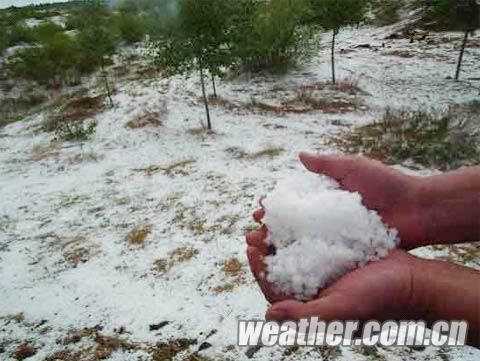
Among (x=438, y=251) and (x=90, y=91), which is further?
(x=90, y=91)

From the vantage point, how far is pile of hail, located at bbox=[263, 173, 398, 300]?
7.29 feet

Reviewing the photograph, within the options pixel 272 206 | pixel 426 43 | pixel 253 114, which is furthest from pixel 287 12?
pixel 272 206

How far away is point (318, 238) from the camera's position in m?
2.37

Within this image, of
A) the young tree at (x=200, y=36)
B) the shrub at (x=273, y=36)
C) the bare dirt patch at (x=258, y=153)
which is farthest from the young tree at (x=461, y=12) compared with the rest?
the bare dirt patch at (x=258, y=153)

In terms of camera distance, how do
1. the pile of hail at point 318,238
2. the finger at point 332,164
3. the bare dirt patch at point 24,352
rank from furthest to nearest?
1. the bare dirt patch at point 24,352
2. the finger at point 332,164
3. the pile of hail at point 318,238

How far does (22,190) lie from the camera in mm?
9188

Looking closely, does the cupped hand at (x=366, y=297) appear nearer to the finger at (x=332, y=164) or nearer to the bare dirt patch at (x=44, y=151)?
the finger at (x=332, y=164)

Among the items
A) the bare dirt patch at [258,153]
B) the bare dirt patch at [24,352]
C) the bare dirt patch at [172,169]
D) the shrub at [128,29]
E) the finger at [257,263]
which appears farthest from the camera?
the shrub at [128,29]

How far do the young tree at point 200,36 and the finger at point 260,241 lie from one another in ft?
29.1

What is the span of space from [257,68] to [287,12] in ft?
8.17

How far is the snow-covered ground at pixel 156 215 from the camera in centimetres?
487

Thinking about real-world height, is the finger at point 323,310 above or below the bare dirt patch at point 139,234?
above

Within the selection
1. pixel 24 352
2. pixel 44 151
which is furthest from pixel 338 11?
pixel 24 352

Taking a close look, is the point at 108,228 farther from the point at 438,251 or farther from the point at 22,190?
the point at 438,251
